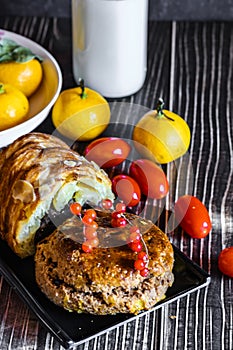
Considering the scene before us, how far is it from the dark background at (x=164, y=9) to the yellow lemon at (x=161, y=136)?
694 millimetres

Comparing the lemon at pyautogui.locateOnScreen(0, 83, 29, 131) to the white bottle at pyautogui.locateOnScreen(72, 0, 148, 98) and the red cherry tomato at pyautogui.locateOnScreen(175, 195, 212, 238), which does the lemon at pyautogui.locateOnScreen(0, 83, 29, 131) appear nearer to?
the white bottle at pyautogui.locateOnScreen(72, 0, 148, 98)

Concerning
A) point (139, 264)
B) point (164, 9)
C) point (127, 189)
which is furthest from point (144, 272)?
point (164, 9)

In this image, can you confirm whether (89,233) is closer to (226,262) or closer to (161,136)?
(226,262)

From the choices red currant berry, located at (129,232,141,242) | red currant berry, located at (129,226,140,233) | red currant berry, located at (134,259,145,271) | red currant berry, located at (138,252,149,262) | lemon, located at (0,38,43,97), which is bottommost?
red currant berry, located at (134,259,145,271)

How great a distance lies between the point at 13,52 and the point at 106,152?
0.37m

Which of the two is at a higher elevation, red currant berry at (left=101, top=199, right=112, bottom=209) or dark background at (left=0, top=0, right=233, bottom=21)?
dark background at (left=0, top=0, right=233, bottom=21)

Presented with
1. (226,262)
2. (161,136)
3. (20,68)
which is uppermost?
(20,68)

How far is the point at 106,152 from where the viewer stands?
5.76 ft

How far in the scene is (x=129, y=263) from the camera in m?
1.34

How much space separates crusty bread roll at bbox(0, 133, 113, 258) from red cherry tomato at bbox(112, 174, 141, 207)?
11 centimetres

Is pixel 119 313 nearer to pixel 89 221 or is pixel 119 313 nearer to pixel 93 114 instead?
pixel 89 221

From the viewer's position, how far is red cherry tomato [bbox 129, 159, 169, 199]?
168 centimetres

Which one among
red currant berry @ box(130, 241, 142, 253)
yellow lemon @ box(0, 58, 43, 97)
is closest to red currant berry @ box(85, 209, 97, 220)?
red currant berry @ box(130, 241, 142, 253)

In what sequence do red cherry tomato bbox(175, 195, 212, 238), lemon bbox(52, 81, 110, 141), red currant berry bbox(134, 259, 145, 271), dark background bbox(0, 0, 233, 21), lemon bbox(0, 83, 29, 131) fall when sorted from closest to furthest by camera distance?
red currant berry bbox(134, 259, 145, 271) < red cherry tomato bbox(175, 195, 212, 238) < lemon bbox(0, 83, 29, 131) < lemon bbox(52, 81, 110, 141) < dark background bbox(0, 0, 233, 21)
